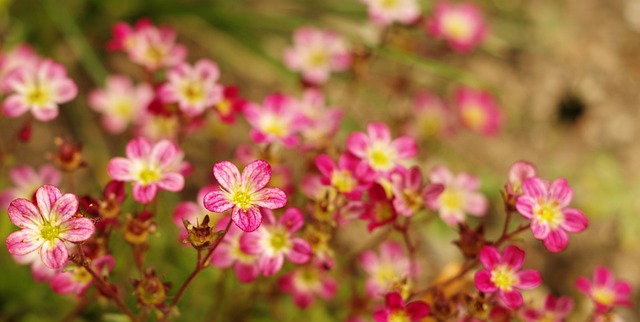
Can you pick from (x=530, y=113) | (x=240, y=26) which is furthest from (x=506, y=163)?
(x=240, y=26)

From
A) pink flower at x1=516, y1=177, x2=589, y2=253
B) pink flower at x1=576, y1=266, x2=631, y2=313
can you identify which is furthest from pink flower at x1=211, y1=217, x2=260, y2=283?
pink flower at x1=576, y1=266, x2=631, y2=313

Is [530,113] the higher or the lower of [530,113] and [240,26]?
the higher

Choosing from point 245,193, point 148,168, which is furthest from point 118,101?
point 245,193

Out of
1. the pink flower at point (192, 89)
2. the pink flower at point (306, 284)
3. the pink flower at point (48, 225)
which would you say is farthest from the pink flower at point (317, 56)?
the pink flower at point (48, 225)

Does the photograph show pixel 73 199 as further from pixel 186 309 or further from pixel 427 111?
pixel 427 111

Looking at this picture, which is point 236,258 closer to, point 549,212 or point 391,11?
point 549,212

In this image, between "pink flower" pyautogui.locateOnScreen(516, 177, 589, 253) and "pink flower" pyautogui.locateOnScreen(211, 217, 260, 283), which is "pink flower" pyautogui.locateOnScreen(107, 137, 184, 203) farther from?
"pink flower" pyautogui.locateOnScreen(516, 177, 589, 253)

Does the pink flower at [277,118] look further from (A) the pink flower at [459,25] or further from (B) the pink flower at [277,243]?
(A) the pink flower at [459,25]
